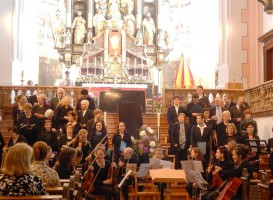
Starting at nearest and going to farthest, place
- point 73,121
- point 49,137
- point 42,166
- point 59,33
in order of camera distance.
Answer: point 42,166 < point 49,137 < point 73,121 < point 59,33

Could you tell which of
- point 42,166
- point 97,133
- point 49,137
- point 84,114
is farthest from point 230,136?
point 42,166

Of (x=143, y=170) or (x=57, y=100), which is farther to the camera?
(x=57, y=100)

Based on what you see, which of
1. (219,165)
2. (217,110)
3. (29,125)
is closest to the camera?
(219,165)

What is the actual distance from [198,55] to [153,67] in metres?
2.12

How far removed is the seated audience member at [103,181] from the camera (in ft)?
33.7

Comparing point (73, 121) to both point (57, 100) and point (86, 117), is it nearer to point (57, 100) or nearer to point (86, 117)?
point (86, 117)

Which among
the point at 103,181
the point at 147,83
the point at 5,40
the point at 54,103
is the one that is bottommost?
the point at 103,181

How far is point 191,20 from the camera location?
1105 inches

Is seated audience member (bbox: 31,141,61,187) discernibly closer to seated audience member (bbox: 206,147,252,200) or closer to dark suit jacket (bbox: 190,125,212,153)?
seated audience member (bbox: 206,147,252,200)

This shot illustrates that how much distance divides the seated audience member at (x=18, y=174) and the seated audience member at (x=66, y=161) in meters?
1.92

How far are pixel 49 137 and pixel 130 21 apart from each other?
16439 mm

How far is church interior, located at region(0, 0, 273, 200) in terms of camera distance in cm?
1123

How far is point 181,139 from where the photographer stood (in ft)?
43.1

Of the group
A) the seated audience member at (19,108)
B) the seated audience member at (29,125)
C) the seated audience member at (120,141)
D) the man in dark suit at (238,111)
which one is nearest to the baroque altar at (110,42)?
the man in dark suit at (238,111)
